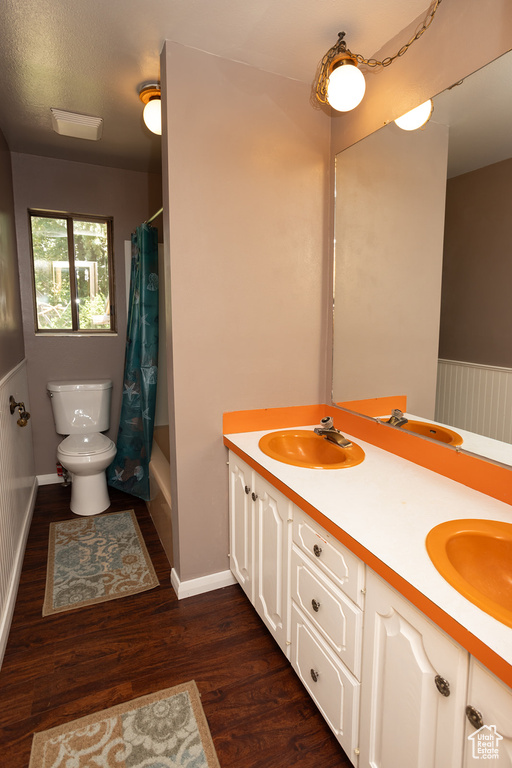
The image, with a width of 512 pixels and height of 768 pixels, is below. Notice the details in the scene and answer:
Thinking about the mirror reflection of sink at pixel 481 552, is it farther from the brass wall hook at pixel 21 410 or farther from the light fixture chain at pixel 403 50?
the brass wall hook at pixel 21 410

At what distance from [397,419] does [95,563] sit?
1.80 m

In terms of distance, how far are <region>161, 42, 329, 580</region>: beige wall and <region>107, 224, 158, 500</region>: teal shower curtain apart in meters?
0.86

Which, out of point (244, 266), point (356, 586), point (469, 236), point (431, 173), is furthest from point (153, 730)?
point (431, 173)

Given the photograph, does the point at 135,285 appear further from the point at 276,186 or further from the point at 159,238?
the point at 276,186

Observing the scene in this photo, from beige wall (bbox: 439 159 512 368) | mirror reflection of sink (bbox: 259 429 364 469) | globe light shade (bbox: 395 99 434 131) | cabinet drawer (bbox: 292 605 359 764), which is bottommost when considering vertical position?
cabinet drawer (bbox: 292 605 359 764)

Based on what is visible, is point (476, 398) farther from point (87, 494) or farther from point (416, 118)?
point (87, 494)

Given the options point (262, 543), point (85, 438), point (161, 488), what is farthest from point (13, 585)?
point (262, 543)

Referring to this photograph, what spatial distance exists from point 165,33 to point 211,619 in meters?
2.45

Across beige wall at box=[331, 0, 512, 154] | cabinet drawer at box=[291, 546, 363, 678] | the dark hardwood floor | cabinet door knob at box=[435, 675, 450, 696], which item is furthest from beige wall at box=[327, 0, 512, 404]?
the dark hardwood floor

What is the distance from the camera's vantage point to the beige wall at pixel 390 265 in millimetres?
1563

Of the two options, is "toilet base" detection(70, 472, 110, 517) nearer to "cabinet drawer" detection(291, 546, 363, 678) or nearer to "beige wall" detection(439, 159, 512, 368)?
"cabinet drawer" detection(291, 546, 363, 678)

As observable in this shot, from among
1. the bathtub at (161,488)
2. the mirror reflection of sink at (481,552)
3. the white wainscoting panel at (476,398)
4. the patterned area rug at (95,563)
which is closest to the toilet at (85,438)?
the patterned area rug at (95,563)

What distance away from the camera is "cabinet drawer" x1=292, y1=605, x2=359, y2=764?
1164 mm

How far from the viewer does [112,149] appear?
2818 millimetres
